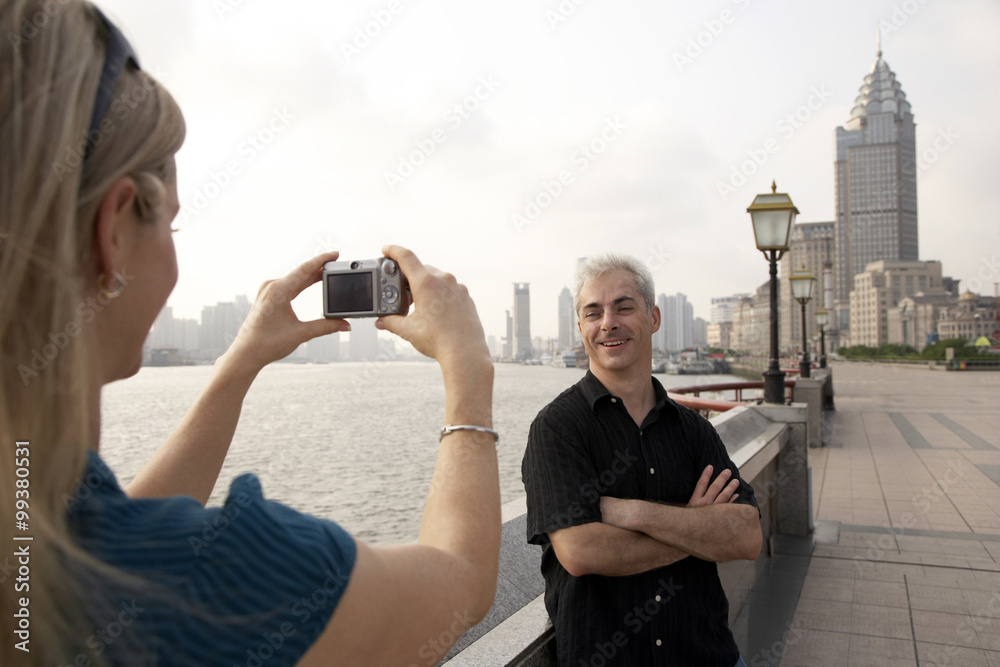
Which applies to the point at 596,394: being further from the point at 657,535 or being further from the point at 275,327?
the point at 275,327

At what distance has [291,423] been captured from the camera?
1411 inches

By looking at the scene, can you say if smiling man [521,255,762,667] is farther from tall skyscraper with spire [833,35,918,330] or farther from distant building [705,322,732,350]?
distant building [705,322,732,350]

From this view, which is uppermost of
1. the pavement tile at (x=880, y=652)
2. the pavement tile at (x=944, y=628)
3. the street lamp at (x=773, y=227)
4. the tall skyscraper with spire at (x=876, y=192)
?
the tall skyscraper with spire at (x=876, y=192)

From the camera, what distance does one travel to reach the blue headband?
2.18 ft

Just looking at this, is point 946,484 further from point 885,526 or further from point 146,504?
point 146,504

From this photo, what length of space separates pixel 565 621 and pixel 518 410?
3089cm

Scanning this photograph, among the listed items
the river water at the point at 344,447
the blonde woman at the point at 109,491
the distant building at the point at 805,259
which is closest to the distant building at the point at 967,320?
the distant building at the point at 805,259

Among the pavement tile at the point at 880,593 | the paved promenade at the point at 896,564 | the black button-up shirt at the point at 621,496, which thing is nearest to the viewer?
the black button-up shirt at the point at 621,496

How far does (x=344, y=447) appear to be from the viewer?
2614 cm

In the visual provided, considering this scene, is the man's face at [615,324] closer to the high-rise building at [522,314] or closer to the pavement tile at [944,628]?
the pavement tile at [944,628]

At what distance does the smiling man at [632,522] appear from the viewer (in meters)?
2.02

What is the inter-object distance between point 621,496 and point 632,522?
175 mm

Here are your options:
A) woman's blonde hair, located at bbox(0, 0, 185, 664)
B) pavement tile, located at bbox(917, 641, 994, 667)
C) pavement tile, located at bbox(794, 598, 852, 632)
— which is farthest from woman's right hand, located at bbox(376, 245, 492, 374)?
pavement tile, located at bbox(794, 598, 852, 632)

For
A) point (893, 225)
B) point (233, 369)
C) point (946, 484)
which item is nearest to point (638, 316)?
point (233, 369)
